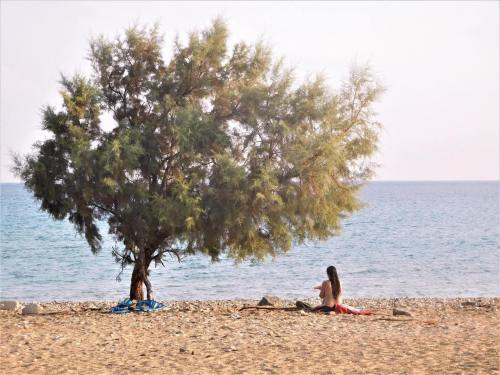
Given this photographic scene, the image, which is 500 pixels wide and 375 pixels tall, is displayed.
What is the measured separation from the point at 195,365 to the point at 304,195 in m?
10.4

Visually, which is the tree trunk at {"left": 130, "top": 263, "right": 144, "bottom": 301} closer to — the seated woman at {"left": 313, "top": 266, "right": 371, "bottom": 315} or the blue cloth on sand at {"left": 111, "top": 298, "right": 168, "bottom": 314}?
the blue cloth on sand at {"left": 111, "top": 298, "right": 168, "bottom": 314}

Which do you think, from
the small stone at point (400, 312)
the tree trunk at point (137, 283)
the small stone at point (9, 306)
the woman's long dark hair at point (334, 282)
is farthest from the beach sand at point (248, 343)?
the small stone at point (9, 306)

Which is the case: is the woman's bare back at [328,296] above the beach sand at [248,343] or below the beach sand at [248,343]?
above

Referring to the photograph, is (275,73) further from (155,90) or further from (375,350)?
(375,350)

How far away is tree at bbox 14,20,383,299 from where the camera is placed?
84.5 feet

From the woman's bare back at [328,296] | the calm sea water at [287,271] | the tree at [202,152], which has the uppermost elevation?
the tree at [202,152]

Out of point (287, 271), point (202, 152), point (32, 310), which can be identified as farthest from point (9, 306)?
point (287, 271)

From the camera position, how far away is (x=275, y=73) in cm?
2736

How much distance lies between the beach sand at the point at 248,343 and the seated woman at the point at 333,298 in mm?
931

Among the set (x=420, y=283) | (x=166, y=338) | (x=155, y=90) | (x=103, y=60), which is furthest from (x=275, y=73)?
(x=420, y=283)

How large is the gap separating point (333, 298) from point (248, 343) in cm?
763

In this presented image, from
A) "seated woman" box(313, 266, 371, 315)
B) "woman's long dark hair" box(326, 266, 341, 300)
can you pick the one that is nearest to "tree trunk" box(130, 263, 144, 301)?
"seated woman" box(313, 266, 371, 315)

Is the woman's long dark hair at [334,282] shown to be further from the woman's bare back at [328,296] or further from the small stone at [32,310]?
the small stone at [32,310]

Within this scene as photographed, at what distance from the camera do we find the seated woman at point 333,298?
2622cm
